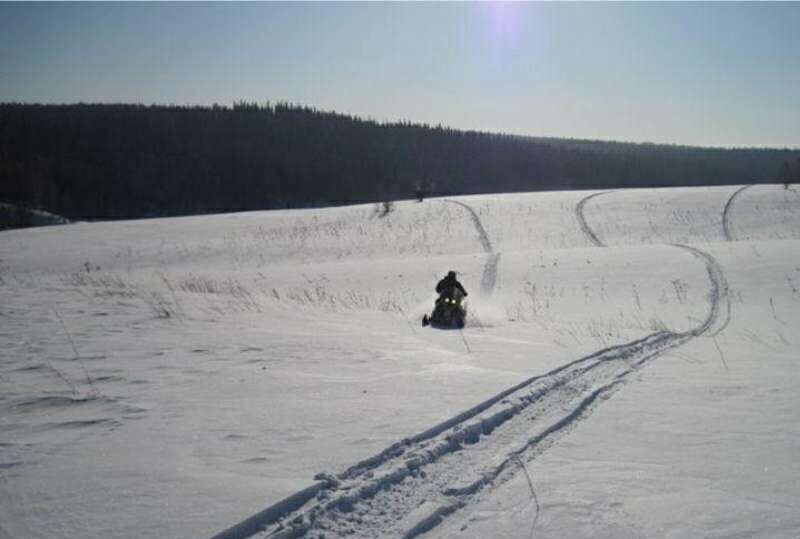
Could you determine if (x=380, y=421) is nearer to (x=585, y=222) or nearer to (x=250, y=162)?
(x=585, y=222)

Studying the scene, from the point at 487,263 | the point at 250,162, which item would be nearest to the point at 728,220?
the point at 487,263

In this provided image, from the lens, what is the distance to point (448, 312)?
36.8 ft

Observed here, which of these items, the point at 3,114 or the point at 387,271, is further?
the point at 3,114

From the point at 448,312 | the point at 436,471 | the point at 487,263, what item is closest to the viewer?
the point at 436,471

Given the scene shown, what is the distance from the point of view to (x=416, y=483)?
11.4ft

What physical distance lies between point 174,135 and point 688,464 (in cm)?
10939

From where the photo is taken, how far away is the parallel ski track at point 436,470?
299cm

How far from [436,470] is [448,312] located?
24.9 feet

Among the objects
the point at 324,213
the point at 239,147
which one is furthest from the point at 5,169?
the point at 324,213

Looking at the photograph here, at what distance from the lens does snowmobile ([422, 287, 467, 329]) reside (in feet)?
35.3

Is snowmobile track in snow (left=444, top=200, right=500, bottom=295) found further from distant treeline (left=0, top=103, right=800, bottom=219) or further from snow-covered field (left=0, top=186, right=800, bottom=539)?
Result: distant treeline (left=0, top=103, right=800, bottom=219)

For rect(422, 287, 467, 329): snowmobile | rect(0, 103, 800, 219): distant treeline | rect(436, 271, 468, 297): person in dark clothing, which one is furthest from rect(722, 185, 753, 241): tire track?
rect(0, 103, 800, 219): distant treeline

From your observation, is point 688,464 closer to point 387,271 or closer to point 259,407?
point 259,407

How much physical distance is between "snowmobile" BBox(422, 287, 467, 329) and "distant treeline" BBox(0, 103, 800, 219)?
76.5 metres
